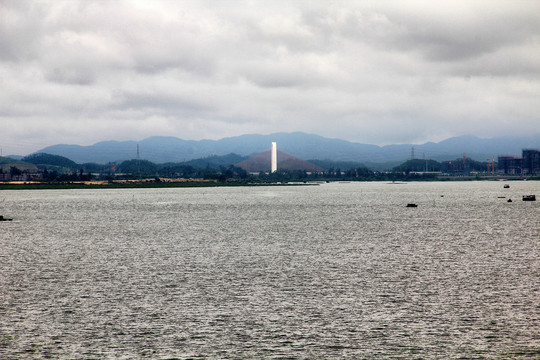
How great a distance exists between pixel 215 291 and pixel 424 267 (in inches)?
1004

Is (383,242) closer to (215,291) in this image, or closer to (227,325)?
(215,291)

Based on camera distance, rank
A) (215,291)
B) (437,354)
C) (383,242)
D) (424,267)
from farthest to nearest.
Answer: (383,242), (424,267), (215,291), (437,354)

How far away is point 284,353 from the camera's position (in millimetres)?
28969

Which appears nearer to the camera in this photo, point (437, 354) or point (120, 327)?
point (437, 354)

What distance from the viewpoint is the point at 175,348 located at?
98.1ft

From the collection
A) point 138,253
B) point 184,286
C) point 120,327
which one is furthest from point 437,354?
point 138,253

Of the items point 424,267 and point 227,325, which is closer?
point 227,325

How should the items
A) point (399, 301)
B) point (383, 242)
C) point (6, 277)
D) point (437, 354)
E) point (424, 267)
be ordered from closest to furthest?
point (437, 354)
point (399, 301)
point (6, 277)
point (424, 267)
point (383, 242)

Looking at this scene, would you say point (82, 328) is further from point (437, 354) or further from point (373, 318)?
point (437, 354)

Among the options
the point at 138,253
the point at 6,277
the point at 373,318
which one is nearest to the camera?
the point at 373,318

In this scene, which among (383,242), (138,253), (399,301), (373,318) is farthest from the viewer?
(383,242)

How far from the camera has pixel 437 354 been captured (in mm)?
28547

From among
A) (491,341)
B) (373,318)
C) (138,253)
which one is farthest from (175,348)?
(138,253)

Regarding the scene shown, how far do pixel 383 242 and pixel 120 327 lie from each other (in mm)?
59318
